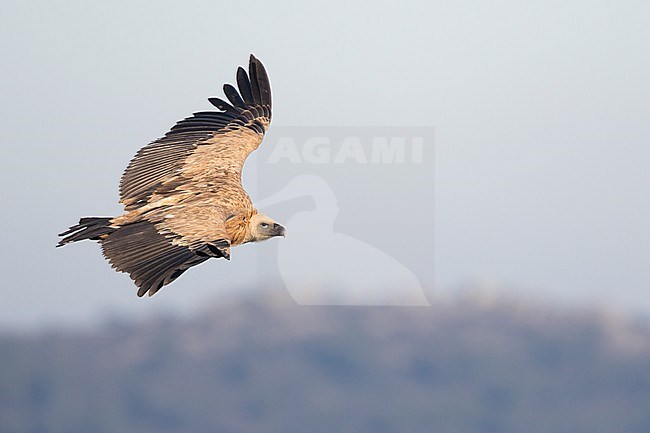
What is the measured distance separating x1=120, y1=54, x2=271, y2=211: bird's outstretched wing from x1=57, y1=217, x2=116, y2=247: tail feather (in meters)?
1.11

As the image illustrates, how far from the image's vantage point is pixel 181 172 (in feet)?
51.8

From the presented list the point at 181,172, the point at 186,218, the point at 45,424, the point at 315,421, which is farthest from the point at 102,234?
the point at 315,421

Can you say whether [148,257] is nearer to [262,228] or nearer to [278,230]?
[262,228]

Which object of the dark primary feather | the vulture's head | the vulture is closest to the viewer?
the dark primary feather

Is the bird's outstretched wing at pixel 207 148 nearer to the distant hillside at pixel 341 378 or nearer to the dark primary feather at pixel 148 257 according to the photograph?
the dark primary feather at pixel 148 257

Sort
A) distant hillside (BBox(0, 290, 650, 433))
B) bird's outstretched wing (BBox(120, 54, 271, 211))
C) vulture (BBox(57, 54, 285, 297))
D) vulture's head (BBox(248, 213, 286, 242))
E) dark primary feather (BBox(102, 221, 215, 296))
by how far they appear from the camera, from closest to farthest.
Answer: dark primary feather (BBox(102, 221, 215, 296)), vulture (BBox(57, 54, 285, 297)), vulture's head (BBox(248, 213, 286, 242)), bird's outstretched wing (BBox(120, 54, 271, 211)), distant hillside (BBox(0, 290, 650, 433))

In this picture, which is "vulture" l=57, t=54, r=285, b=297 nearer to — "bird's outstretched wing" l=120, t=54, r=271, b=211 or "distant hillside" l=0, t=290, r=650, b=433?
"bird's outstretched wing" l=120, t=54, r=271, b=211

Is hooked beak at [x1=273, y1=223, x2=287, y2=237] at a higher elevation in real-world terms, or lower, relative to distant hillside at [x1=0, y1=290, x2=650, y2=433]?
higher

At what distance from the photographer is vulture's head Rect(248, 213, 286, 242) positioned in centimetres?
A: 1515

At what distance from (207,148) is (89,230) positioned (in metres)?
3.18

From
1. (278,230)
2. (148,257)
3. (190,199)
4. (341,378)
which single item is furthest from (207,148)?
(341,378)

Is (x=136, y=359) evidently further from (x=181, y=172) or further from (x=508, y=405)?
(x=181, y=172)

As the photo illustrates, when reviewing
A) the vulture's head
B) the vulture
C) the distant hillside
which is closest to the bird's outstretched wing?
the vulture

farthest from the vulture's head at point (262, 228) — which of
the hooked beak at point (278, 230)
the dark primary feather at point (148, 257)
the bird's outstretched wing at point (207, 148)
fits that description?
the dark primary feather at point (148, 257)
